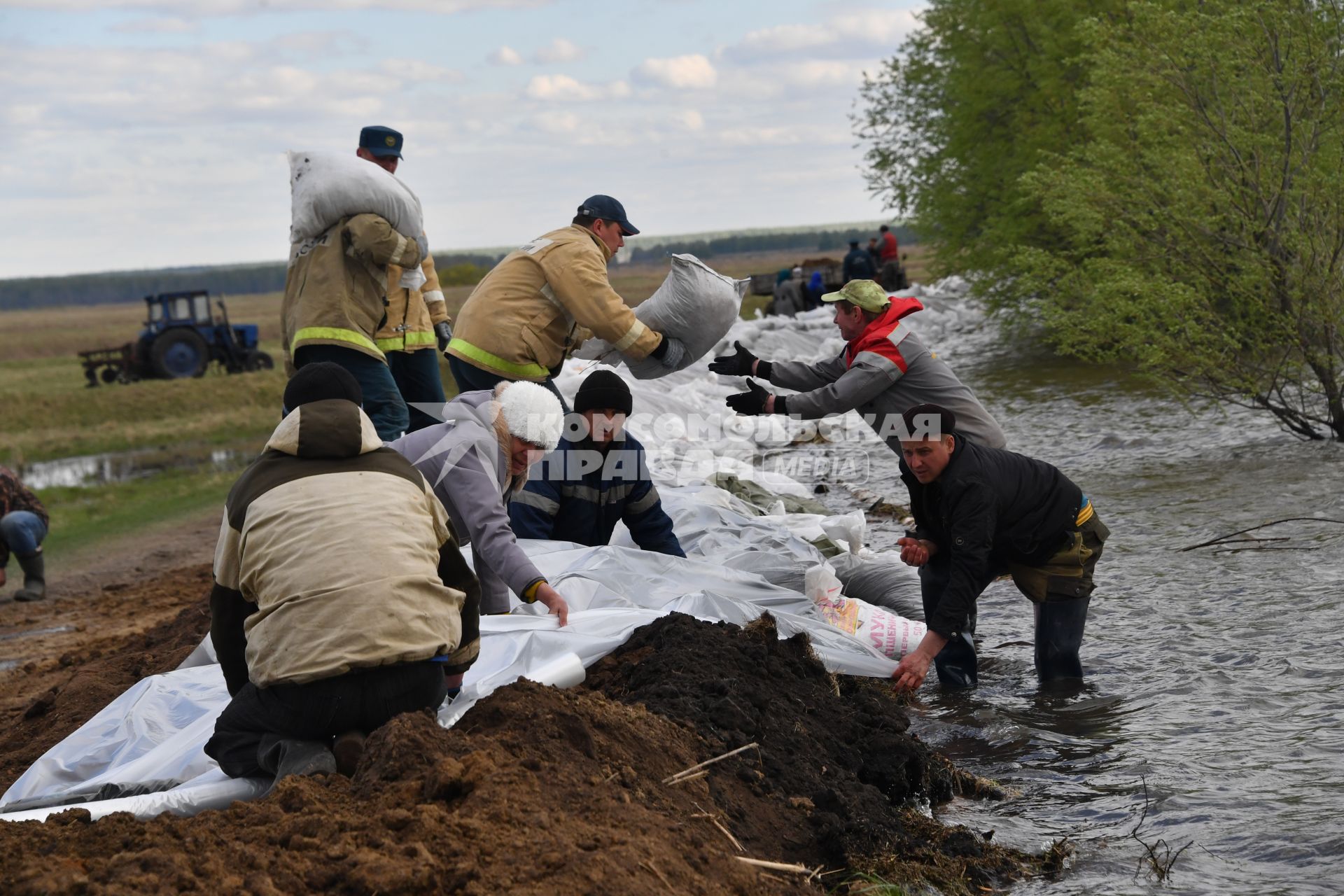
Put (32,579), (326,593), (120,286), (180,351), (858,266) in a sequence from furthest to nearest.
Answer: (120,286)
(180,351)
(858,266)
(32,579)
(326,593)

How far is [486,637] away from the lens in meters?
4.05

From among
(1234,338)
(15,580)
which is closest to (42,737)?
(15,580)

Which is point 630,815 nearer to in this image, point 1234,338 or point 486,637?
point 486,637

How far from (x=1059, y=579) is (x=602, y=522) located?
6.15 ft

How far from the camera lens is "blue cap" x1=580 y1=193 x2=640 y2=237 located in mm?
5508

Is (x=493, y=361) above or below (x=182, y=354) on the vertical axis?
above

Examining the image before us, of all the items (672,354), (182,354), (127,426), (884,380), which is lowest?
(127,426)

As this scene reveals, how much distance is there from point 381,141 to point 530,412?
2.60 meters

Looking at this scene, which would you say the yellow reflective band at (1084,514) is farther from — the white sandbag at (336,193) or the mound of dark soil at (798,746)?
the white sandbag at (336,193)

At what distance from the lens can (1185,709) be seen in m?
4.58

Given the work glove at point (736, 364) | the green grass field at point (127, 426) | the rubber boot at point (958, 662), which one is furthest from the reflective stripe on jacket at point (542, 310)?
the green grass field at point (127, 426)

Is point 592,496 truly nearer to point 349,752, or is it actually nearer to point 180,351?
point 349,752

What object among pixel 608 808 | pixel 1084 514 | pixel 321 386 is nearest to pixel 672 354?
pixel 1084 514

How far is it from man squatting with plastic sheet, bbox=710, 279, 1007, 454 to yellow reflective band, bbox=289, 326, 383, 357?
152 cm
